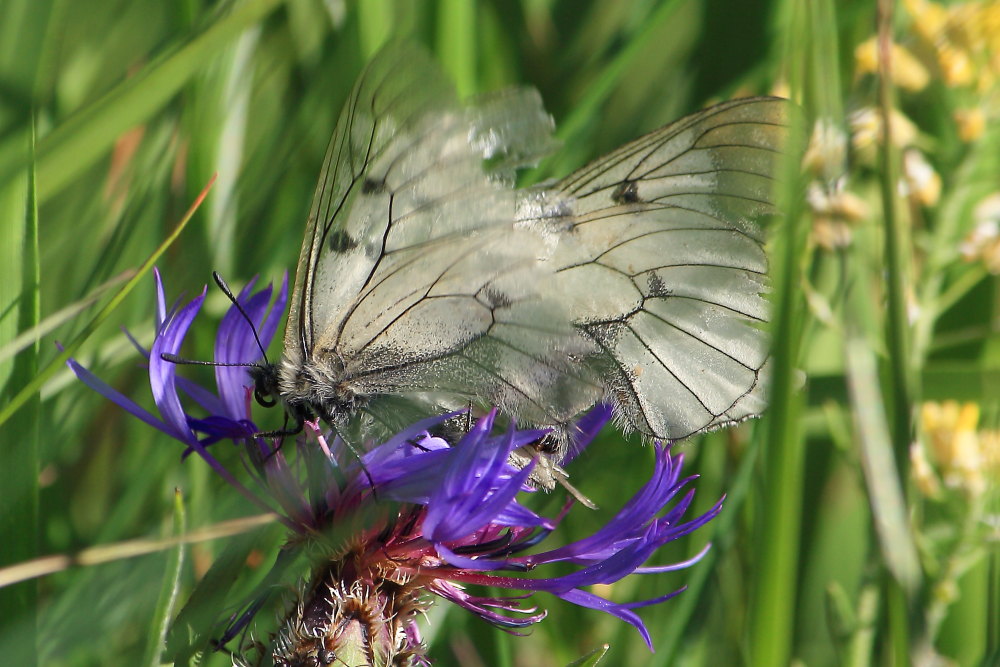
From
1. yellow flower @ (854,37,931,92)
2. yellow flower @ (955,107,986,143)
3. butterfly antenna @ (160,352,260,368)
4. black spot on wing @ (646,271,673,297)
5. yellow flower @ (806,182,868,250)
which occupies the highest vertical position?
yellow flower @ (854,37,931,92)

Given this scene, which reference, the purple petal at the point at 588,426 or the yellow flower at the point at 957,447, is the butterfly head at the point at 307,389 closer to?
the purple petal at the point at 588,426

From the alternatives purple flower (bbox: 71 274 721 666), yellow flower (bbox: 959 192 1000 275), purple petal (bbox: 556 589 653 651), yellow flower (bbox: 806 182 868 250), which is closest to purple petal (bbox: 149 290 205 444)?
purple flower (bbox: 71 274 721 666)

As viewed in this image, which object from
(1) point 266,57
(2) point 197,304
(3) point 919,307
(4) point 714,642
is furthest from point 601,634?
(1) point 266,57

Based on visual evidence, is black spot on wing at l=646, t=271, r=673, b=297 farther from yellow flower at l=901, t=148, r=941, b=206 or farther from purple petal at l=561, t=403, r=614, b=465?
yellow flower at l=901, t=148, r=941, b=206

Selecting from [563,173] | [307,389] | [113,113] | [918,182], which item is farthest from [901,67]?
[113,113]

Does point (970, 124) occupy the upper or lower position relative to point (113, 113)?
upper

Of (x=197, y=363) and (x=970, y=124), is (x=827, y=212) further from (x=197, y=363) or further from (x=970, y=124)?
(x=197, y=363)
